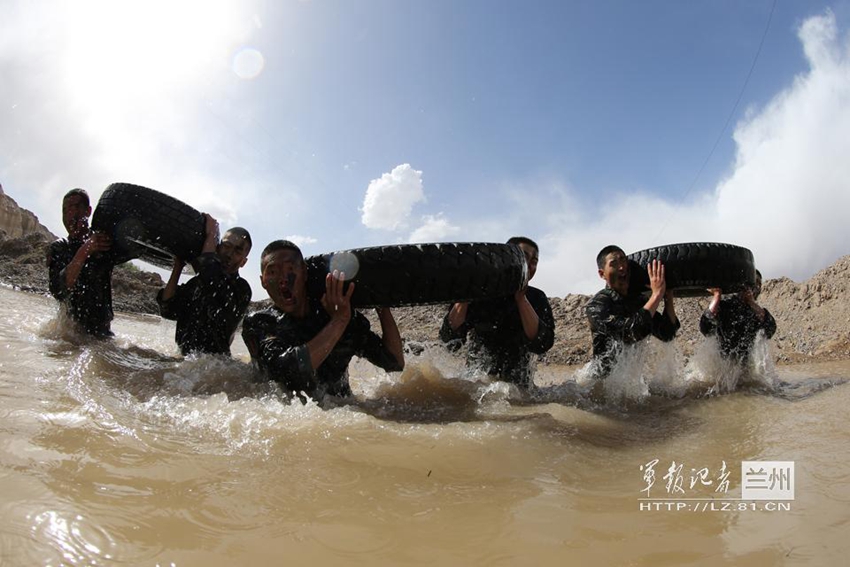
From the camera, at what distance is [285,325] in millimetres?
3266

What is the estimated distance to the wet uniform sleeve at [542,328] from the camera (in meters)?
3.80

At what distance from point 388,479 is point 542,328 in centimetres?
206

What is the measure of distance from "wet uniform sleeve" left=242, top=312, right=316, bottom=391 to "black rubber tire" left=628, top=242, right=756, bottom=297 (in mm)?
2866

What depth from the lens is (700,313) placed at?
10.0 metres

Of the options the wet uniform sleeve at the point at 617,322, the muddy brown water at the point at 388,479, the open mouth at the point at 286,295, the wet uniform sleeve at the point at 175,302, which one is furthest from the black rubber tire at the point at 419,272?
Answer: the wet uniform sleeve at the point at 175,302

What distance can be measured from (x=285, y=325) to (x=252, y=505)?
5.34ft

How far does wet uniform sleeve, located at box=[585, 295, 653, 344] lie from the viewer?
398 cm

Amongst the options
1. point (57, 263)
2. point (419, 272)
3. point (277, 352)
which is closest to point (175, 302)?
point (57, 263)

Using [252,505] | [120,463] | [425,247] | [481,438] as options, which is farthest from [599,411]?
[120,463]

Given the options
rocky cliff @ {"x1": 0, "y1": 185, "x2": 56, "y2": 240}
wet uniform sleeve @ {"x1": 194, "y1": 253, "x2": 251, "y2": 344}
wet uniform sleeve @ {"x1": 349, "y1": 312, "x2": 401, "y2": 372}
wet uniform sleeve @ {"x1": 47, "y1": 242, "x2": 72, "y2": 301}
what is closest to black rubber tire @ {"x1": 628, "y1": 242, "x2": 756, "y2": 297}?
wet uniform sleeve @ {"x1": 349, "y1": 312, "x2": 401, "y2": 372}

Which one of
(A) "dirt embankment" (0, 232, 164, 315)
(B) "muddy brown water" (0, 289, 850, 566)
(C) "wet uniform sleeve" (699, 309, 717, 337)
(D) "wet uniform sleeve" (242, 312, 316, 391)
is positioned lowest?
(B) "muddy brown water" (0, 289, 850, 566)

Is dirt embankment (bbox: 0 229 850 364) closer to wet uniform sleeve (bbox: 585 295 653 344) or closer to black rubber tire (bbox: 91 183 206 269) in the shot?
wet uniform sleeve (bbox: 585 295 653 344)

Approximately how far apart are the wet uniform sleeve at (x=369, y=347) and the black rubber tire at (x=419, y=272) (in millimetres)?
301

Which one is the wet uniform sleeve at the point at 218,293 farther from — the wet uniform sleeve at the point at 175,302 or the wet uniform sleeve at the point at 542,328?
the wet uniform sleeve at the point at 542,328
